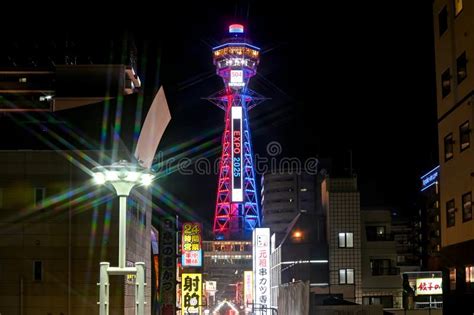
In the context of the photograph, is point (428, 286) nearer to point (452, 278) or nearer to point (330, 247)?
point (330, 247)

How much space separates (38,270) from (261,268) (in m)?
30.1

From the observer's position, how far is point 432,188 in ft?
267

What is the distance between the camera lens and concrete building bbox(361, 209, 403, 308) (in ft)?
167

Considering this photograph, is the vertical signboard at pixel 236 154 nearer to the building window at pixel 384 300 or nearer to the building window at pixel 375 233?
the building window at pixel 375 233

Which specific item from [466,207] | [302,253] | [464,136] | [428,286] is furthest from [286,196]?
[466,207]

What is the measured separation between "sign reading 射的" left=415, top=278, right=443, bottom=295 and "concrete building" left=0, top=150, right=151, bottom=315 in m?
28.8

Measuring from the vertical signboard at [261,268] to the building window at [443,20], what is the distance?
31.0 m

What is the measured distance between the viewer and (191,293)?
44312 millimetres

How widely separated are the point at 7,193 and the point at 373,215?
98.5ft

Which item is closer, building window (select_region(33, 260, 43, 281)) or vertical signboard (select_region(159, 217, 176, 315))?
building window (select_region(33, 260, 43, 281))

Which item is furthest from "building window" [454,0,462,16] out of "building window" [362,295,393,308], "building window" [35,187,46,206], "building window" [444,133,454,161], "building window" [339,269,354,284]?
"building window" [362,295,393,308]

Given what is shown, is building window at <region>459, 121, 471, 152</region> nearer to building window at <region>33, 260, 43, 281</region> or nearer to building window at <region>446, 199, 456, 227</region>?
building window at <region>446, 199, 456, 227</region>

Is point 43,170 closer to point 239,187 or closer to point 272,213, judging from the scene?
point 239,187

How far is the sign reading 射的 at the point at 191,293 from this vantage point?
143 feet
